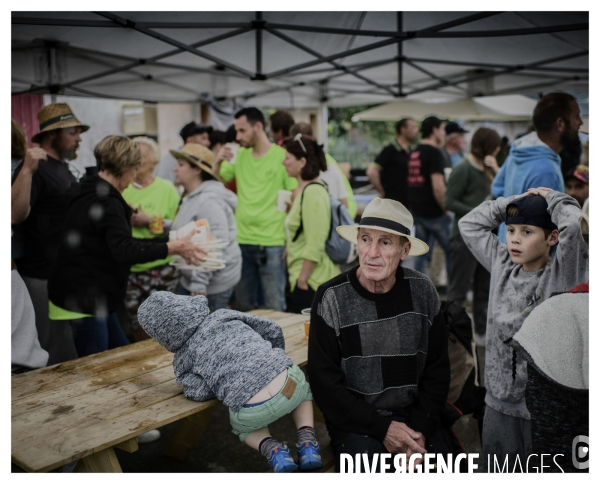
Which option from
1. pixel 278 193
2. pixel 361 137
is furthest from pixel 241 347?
pixel 361 137

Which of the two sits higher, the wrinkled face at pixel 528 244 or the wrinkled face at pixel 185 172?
the wrinkled face at pixel 185 172

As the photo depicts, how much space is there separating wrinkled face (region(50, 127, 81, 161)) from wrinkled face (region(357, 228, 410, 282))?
203cm

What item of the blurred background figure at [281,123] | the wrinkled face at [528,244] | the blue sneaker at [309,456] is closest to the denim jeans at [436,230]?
the blurred background figure at [281,123]

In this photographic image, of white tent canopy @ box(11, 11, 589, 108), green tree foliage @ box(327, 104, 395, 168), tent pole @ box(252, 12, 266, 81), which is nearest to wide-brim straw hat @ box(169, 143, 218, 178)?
white tent canopy @ box(11, 11, 589, 108)

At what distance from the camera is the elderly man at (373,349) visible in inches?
91.7

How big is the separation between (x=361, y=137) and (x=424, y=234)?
19492 mm

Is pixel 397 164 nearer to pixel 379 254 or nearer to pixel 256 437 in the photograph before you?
pixel 379 254

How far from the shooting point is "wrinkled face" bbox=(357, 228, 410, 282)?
2348 mm

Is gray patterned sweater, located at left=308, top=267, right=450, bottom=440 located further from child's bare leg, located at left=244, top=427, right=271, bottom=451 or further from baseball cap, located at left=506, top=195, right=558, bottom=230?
baseball cap, located at left=506, top=195, right=558, bottom=230

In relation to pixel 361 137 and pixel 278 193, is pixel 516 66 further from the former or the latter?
pixel 361 137

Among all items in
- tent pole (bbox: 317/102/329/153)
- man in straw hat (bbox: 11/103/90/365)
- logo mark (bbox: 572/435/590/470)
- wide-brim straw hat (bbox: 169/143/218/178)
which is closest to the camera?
logo mark (bbox: 572/435/590/470)

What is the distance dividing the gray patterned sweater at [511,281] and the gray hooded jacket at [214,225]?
1.76 meters

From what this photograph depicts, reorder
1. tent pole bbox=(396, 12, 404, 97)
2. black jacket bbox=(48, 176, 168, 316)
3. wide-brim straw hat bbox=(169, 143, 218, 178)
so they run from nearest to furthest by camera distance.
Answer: black jacket bbox=(48, 176, 168, 316) → wide-brim straw hat bbox=(169, 143, 218, 178) → tent pole bbox=(396, 12, 404, 97)

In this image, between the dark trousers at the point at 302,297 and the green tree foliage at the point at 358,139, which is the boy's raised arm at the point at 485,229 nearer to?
the dark trousers at the point at 302,297
